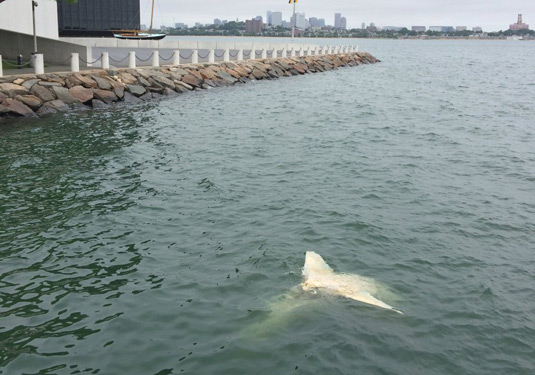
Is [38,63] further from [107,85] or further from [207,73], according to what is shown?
[207,73]

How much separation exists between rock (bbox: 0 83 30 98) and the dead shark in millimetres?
16389

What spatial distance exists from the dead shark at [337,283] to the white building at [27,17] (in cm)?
2436

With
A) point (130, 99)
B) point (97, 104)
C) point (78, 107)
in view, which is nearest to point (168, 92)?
point (130, 99)

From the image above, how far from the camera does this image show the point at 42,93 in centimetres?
2189

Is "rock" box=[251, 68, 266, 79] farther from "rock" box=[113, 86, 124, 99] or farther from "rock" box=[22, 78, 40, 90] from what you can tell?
"rock" box=[22, 78, 40, 90]

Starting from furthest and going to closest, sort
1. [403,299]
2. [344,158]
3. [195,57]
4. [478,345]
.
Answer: [195,57], [344,158], [403,299], [478,345]

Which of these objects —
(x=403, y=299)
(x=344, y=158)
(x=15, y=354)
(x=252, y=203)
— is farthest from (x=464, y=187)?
(x=15, y=354)

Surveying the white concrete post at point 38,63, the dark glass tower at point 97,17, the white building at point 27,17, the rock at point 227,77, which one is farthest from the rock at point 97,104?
the dark glass tower at point 97,17

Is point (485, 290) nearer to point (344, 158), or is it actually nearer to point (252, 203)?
point (252, 203)

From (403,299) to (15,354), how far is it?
4.95 m

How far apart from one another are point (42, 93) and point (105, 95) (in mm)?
3198

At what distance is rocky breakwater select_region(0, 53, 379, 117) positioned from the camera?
2102cm

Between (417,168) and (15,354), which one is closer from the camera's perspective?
(15,354)

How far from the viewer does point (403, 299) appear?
7734 mm
